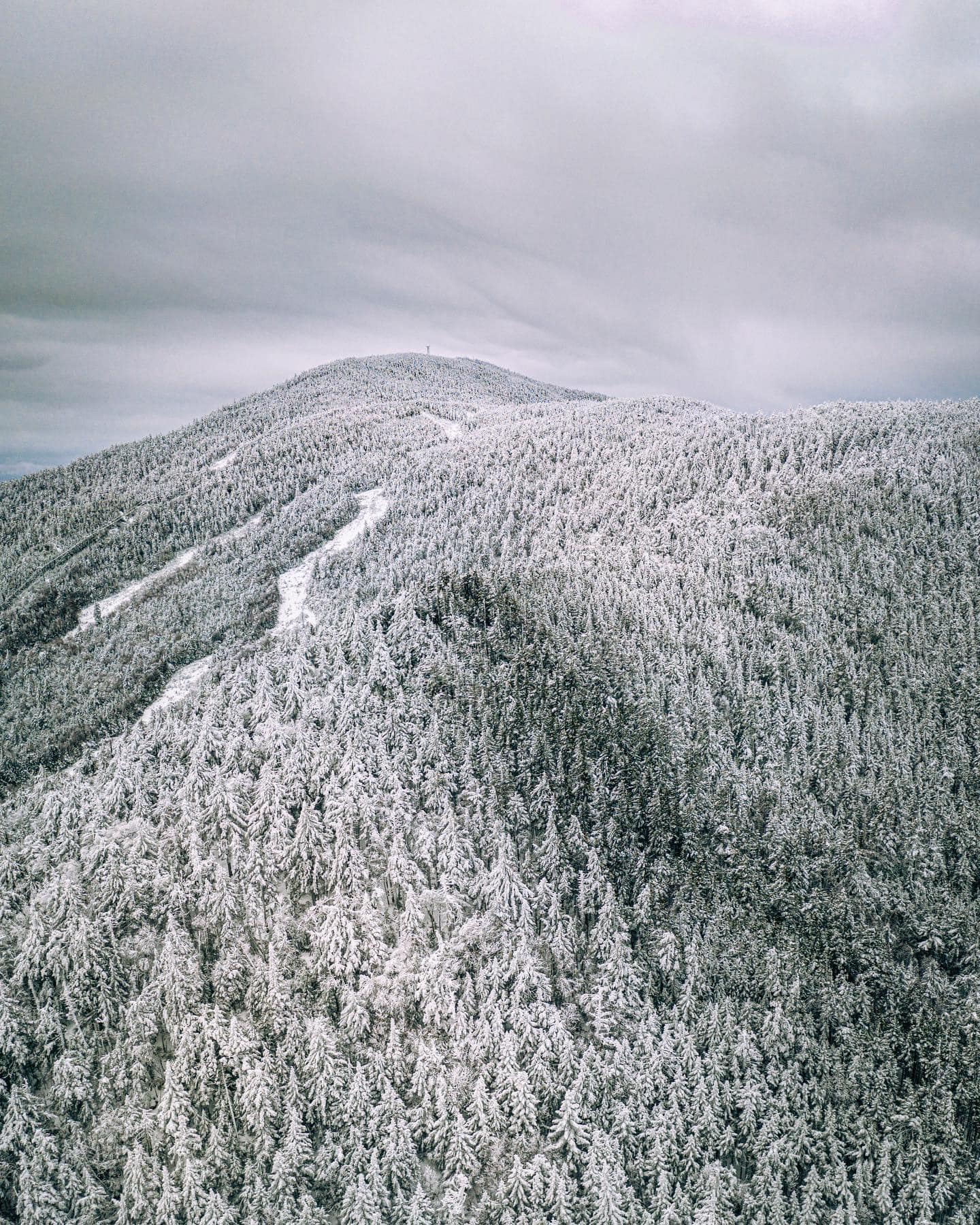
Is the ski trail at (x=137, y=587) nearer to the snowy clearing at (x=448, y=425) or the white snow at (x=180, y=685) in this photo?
the white snow at (x=180, y=685)

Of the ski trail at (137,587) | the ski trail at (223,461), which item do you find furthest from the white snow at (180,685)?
the ski trail at (223,461)

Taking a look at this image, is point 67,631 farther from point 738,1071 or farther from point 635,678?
point 738,1071

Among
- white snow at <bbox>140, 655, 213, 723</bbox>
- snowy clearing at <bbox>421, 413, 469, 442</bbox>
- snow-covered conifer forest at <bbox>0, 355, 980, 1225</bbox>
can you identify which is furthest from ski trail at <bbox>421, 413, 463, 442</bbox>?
white snow at <bbox>140, 655, 213, 723</bbox>

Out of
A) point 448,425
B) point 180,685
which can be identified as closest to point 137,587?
point 180,685

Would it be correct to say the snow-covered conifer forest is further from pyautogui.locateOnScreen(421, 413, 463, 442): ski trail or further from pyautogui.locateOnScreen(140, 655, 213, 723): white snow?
pyautogui.locateOnScreen(421, 413, 463, 442): ski trail

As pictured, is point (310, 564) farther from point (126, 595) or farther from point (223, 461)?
point (223, 461)

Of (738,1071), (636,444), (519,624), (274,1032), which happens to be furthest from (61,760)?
(636,444)
